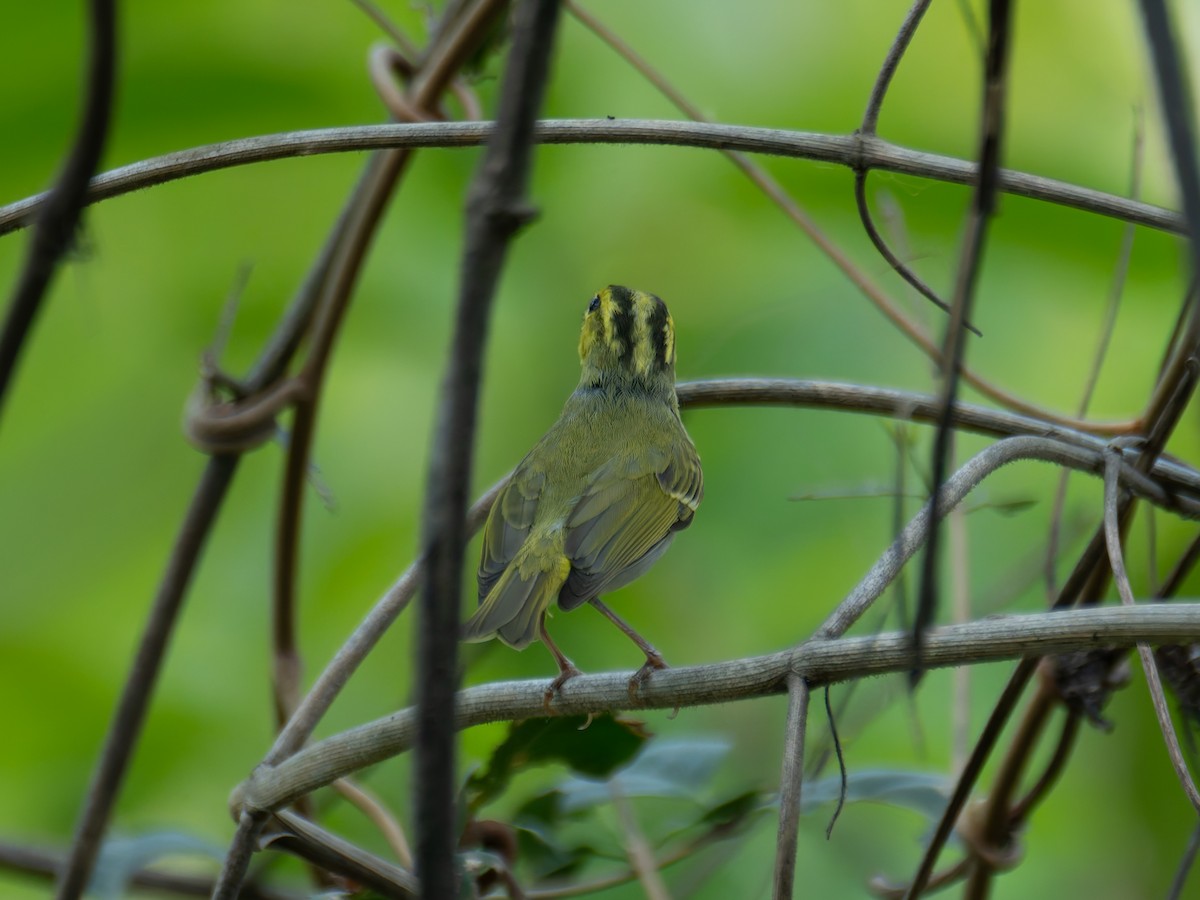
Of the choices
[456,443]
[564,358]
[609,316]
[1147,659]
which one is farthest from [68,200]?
[564,358]

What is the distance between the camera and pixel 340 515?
5.13 feet

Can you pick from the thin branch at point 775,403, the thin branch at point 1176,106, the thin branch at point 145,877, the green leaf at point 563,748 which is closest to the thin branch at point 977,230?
the thin branch at point 1176,106

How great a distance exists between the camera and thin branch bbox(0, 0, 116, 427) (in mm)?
284

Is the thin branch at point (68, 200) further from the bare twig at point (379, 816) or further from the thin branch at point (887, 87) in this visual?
the bare twig at point (379, 816)

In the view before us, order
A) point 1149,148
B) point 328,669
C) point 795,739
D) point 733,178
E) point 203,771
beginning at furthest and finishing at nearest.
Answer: point 733,178, point 203,771, point 1149,148, point 328,669, point 795,739

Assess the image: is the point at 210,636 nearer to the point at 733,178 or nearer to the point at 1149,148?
the point at 733,178

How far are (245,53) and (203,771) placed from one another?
2.97 feet

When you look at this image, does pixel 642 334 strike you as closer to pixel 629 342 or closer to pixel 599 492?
pixel 629 342

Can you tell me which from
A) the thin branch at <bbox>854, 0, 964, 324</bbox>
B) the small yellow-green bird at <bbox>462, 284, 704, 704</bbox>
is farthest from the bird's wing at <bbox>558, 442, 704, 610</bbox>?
the thin branch at <bbox>854, 0, 964, 324</bbox>

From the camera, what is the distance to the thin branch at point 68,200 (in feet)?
0.93

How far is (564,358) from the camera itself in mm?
1642

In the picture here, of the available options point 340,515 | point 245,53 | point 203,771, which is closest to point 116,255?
point 245,53

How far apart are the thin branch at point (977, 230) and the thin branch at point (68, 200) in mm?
206

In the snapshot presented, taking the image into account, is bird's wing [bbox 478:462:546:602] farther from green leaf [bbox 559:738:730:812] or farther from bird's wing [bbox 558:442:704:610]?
green leaf [bbox 559:738:730:812]
